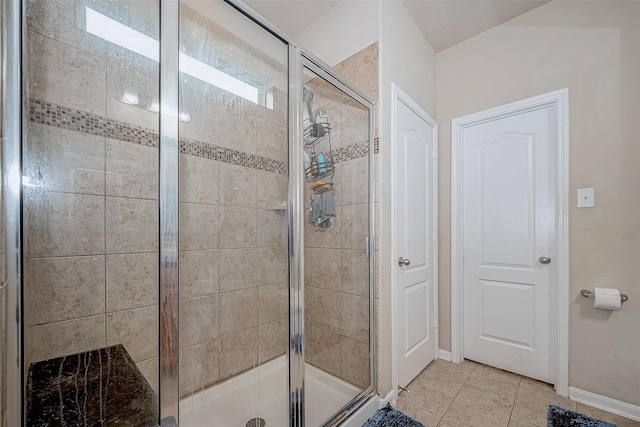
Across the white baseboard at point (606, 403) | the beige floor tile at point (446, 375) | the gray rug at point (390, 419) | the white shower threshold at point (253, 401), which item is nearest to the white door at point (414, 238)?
the beige floor tile at point (446, 375)

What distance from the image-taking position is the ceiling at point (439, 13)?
200 centimetres

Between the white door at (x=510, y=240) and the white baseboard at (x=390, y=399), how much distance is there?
3.03 ft

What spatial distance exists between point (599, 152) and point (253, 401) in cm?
256

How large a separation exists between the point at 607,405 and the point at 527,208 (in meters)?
1.31

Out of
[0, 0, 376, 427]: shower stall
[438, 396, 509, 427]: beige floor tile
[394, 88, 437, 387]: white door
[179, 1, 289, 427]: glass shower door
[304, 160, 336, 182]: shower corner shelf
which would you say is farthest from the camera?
[394, 88, 437, 387]: white door

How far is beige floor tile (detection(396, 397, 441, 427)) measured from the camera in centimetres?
165

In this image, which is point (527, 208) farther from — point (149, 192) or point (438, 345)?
→ point (149, 192)

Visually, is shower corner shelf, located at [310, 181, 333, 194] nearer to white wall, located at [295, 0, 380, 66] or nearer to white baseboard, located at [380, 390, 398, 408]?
white wall, located at [295, 0, 380, 66]

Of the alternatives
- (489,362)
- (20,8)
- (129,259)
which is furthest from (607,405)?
(20,8)

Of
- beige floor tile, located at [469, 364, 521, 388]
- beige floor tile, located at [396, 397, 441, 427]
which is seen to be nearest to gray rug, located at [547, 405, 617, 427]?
beige floor tile, located at [469, 364, 521, 388]

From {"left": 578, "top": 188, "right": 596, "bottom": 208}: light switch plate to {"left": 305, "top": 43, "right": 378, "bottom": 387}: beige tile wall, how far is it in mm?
1423

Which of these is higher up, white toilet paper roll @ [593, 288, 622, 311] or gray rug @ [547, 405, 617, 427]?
white toilet paper roll @ [593, 288, 622, 311]

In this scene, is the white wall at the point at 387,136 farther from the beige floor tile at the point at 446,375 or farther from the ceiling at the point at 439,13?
the beige floor tile at the point at 446,375

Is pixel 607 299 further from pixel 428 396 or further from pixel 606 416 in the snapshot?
pixel 428 396
